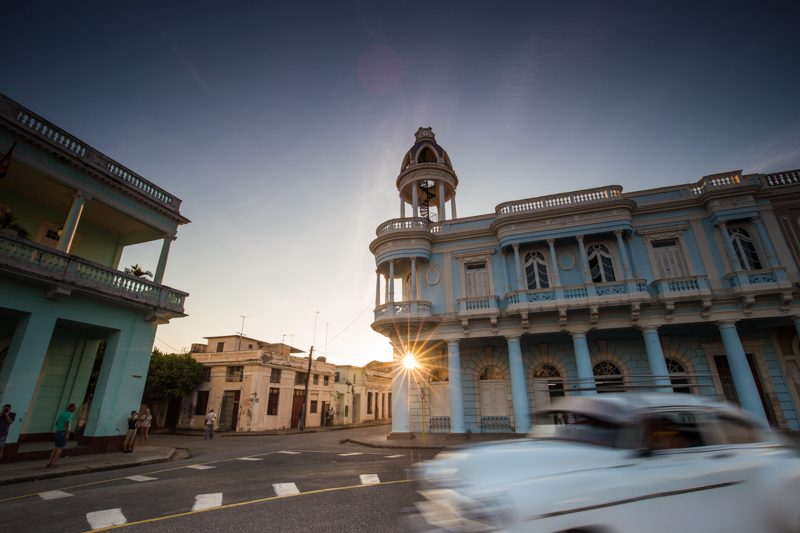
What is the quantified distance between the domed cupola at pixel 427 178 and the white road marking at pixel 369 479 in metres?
15.5

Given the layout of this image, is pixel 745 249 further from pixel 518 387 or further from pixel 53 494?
pixel 53 494

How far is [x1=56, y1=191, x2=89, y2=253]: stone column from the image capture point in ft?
42.7

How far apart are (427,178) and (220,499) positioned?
19.5 metres

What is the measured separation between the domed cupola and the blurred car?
1859 cm

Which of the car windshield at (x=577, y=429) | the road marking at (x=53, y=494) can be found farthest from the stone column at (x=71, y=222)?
the car windshield at (x=577, y=429)

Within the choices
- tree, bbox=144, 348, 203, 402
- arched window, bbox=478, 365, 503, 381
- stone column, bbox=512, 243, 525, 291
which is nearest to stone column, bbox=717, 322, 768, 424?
stone column, bbox=512, 243, 525, 291

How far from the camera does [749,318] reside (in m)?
14.8

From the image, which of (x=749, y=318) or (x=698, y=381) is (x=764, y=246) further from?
(x=698, y=381)

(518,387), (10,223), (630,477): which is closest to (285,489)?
(630,477)

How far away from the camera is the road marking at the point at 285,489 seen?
22.5 feet

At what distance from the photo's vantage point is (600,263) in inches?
677

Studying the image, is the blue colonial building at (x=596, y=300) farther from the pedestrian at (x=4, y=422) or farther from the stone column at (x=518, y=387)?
the pedestrian at (x=4, y=422)

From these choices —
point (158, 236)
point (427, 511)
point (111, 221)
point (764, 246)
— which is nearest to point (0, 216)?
point (111, 221)

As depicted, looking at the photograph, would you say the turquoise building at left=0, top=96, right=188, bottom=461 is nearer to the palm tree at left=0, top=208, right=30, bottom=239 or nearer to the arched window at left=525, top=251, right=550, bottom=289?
the palm tree at left=0, top=208, right=30, bottom=239
